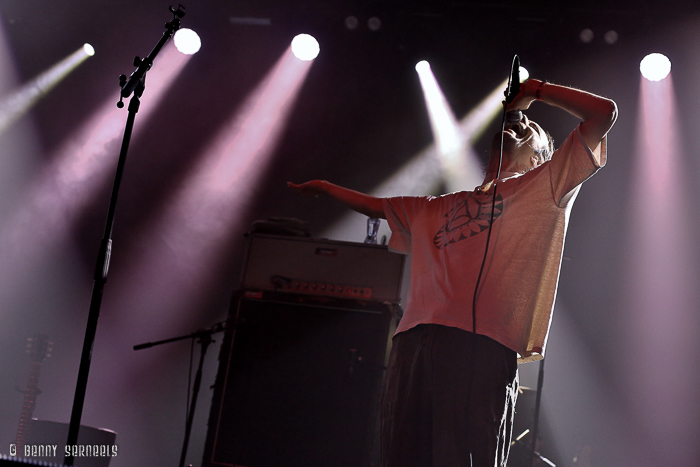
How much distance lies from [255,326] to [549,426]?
2638mm

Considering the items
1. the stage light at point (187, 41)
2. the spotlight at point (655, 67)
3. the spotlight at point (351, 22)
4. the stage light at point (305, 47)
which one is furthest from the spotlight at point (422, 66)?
the stage light at point (187, 41)

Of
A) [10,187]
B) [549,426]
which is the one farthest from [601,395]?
[10,187]

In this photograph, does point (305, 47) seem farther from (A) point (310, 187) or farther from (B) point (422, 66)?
(A) point (310, 187)

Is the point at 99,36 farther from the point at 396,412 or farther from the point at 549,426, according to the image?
the point at 549,426

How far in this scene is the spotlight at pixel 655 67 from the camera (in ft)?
12.7

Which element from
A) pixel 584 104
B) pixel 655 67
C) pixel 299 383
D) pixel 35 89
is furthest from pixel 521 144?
pixel 35 89

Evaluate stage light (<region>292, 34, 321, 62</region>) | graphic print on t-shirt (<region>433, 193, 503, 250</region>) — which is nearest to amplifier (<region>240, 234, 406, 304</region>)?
graphic print on t-shirt (<region>433, 193, 503, 250</region>)

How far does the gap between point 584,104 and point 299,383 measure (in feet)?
5.60

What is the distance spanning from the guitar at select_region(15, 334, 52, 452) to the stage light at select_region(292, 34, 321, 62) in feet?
8.94

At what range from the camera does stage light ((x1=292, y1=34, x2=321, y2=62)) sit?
4.30 meters

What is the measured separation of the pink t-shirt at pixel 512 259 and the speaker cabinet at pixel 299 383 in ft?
3.37

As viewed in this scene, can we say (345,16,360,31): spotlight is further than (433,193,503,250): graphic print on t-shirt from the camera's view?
Yes

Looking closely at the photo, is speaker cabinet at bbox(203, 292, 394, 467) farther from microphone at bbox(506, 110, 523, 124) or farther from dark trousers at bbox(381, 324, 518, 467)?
microphone at bbox(506, 110, 523, 124)

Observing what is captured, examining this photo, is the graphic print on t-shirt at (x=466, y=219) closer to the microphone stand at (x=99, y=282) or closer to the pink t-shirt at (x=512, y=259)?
the pink t-shirt at (x=512, y=259)
